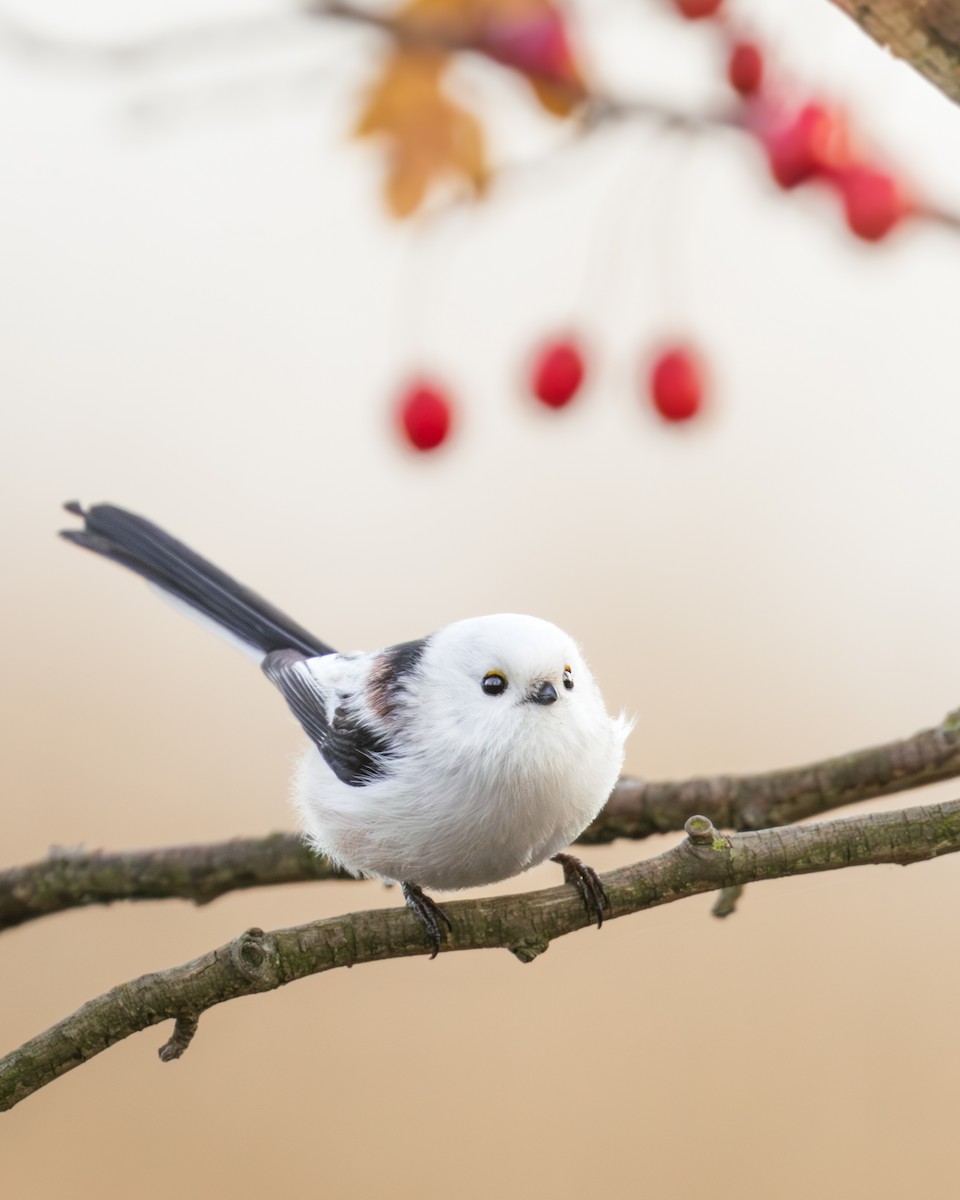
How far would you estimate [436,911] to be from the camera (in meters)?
0.58

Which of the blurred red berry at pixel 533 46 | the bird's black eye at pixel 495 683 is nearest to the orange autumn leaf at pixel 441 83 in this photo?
the blurred red berry at pixel 533 46

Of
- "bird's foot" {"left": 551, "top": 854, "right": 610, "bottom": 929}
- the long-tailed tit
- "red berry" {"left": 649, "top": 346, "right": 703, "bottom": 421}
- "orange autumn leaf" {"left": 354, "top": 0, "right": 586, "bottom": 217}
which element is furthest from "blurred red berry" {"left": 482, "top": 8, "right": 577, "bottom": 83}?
"bird's foot" {"left": 551, "top": 854, "right": 610, "bottom": 929}

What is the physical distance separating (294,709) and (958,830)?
41cm

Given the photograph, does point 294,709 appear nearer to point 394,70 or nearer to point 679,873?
point 679,873

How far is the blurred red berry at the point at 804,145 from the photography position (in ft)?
2.34

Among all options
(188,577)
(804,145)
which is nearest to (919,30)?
(804,145)

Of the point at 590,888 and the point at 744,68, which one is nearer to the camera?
the point at 590,888

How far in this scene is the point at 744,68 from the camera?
753mm

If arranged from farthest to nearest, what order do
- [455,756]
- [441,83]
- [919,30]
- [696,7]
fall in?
1. [441,83]
2. [696,7]
3. [455,756]
4. [919,30]

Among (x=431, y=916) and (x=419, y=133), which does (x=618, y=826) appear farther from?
(x=419, y=133)

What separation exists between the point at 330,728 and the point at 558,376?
0.31 meters

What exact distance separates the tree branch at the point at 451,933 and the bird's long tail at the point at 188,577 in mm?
294

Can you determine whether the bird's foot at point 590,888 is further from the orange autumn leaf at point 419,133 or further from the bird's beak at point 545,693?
the orange autumn leaf at point 419,133

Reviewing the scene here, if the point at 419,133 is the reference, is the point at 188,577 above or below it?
below
